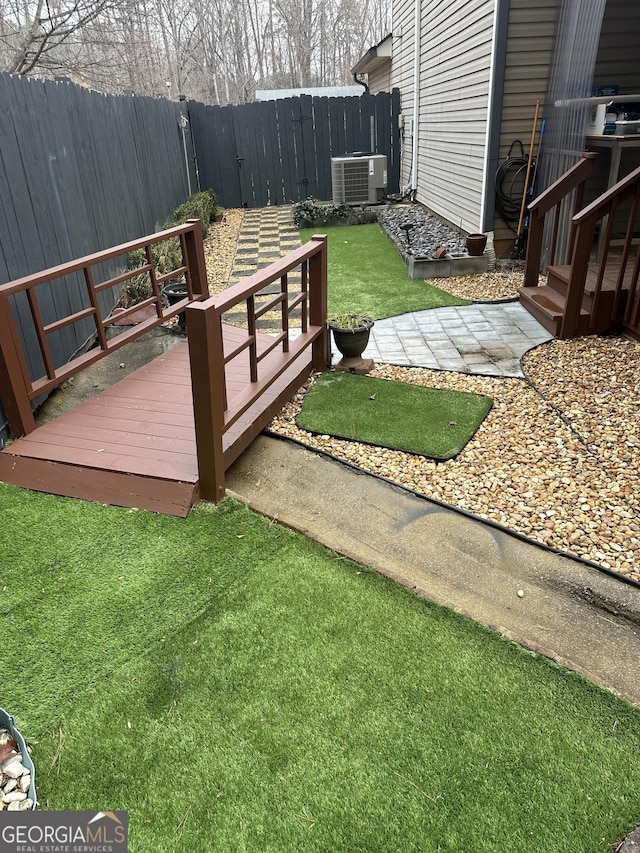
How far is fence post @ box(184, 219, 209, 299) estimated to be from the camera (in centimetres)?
475

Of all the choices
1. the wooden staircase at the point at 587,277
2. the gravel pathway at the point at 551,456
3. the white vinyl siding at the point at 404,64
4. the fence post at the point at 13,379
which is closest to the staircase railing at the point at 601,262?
the wooden staircase at the point at 587,277

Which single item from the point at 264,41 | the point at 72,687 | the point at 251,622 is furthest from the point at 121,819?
the point at 264,41

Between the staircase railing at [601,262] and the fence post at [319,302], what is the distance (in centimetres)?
200

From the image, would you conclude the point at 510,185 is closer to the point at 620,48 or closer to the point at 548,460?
the point at 620,48

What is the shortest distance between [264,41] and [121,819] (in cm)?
3334

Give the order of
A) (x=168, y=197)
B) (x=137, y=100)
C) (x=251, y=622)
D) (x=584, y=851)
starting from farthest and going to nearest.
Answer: (x=168, y=197), (x=137, y=100), (x=251, y=622), (x=584, y=851)

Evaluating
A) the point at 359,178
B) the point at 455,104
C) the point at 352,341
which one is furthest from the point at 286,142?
the point at 352,341

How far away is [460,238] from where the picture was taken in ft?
26.1

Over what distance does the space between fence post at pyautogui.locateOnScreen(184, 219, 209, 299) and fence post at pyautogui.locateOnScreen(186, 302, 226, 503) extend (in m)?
2.37

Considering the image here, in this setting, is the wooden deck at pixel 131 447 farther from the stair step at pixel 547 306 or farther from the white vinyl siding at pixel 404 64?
the white vinyl siding at pixel 404 64

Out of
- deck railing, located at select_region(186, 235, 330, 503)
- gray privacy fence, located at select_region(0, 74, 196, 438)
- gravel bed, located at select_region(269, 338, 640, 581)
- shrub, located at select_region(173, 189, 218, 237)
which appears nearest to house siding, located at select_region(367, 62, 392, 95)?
shrub, located at select_region(173, 189, 218, 237)

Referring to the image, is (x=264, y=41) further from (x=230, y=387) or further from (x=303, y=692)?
(x=303, y=692)

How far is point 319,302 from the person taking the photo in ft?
14.2

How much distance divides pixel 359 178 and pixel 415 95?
174 cm
